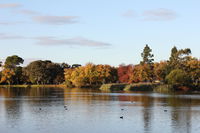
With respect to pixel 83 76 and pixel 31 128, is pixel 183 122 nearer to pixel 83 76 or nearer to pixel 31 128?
pixel 31 128

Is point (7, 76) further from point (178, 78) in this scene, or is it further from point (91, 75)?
point (178, 78)

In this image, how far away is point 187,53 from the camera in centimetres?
11525

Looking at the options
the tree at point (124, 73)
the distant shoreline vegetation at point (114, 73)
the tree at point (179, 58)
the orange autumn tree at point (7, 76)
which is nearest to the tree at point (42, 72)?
the distant shoreline vegetation at point (114, 73)

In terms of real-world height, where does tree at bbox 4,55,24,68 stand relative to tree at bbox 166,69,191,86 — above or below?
above

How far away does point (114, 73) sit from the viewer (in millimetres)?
145000

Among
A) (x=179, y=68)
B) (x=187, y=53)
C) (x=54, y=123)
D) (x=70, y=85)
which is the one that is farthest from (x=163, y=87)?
(x=54, y=123)

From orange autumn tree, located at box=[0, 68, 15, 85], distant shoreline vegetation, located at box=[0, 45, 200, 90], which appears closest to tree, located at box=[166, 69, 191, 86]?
distant shoreline vegetation, located at box=[0, 45, 200, 90]

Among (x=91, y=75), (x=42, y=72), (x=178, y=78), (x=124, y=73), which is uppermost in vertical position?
(x=42, y=72)

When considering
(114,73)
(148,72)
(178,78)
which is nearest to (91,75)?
(114,73)

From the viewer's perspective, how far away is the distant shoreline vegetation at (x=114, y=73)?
4183 inches

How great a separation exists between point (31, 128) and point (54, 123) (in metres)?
3.34

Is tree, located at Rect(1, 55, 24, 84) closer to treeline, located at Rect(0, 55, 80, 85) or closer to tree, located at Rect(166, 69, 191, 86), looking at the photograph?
treeline, located at Rect(0, 55, 80, 85)

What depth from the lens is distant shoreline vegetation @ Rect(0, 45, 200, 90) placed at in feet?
349

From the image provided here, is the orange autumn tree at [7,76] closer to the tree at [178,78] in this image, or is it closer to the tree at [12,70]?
the tree at [12,70]
